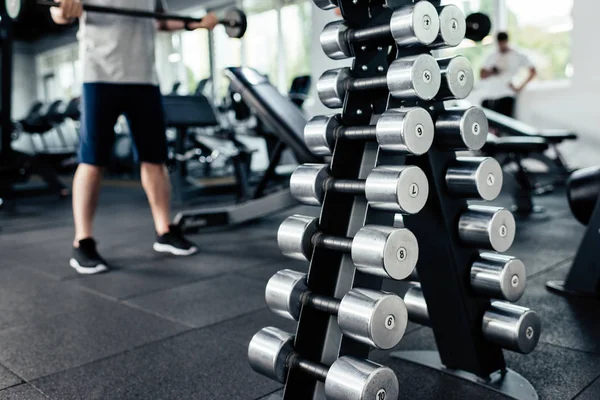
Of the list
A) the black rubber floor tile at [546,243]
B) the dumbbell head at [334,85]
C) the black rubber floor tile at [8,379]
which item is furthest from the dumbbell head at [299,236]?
the black rubber floor tile at [546,243]

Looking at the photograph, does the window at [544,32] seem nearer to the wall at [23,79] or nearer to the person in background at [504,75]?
the person in background at [504,75]

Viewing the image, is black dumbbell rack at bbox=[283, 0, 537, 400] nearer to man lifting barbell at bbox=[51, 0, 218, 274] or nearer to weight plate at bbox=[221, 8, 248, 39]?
weight plate at bbox=[221, 8, 248, 39]

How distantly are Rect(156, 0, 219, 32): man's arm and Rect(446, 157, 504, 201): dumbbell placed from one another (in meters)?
1.72

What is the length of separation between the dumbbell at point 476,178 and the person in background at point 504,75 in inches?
203

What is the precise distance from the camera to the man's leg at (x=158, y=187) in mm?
2561

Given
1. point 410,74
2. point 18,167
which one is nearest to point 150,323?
point 410,74

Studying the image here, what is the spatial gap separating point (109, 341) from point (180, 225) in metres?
1.58

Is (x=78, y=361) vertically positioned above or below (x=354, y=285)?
below

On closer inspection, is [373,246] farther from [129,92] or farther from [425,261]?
[129,92]

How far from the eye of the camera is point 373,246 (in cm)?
Result: 90

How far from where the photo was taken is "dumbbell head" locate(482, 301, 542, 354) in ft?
3.62

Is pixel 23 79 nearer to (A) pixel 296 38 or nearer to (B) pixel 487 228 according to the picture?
(A) pixel 296 38

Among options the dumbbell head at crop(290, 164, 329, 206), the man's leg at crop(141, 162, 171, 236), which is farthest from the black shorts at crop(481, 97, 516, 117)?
the dumbbell head at crop(290, 164, 329, 206)

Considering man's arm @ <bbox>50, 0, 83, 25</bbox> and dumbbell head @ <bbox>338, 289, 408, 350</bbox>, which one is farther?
man's arm @ <bbox>50, 0, 83, 25</bbox>
